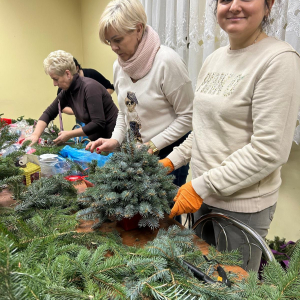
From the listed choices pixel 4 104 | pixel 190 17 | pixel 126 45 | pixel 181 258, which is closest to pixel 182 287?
pixel 181 258

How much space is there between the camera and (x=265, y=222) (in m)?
0.99

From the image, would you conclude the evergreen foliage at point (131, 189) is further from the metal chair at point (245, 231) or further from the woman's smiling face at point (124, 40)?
the woman's smiling face at point (124, 40)

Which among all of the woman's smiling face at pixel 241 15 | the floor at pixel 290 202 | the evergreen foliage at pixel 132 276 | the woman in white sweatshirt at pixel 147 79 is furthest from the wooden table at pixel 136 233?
the floor at pixel 290 202

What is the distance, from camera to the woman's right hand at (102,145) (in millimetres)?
1497

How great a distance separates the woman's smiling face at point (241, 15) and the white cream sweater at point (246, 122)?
0.07 m

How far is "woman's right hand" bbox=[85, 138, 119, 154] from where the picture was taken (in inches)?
58.9

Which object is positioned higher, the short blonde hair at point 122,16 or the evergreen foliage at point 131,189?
the short blonde hair at point 122,16

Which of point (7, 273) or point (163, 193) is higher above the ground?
point (7, 273)

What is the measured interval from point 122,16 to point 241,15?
1.97 ft

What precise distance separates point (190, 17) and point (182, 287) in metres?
1.93

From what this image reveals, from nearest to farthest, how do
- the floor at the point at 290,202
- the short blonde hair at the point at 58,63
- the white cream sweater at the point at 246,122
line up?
the white cream sweater at the point at 246,122, the floor at the point at 290,202, the short blonde hair at the point at 58,63

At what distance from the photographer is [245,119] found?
917mm

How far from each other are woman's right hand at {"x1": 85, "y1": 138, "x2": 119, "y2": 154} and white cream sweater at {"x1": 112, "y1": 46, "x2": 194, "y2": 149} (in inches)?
7.1

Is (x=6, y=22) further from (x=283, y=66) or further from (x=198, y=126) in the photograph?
(x=283, y=66)
